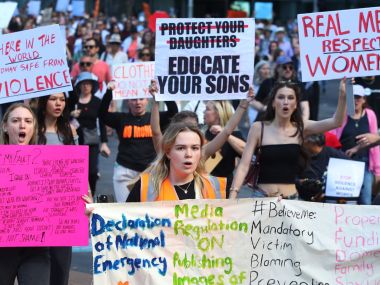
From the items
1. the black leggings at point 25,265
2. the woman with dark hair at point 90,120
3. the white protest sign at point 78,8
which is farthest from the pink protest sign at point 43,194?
the white protest sign at point 78,8

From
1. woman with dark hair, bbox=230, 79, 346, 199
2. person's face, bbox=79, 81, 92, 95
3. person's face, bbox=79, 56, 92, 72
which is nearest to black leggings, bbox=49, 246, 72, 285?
woman with dark hair, bbox=230, 79, 346, 199

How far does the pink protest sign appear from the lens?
18.1 ft

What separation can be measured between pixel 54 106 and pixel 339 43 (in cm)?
209

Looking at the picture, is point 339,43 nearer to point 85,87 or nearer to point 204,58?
point 204,58

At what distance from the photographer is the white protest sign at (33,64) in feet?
22.9

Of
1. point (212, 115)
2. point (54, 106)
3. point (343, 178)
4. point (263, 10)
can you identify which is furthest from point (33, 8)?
point (54, 106)

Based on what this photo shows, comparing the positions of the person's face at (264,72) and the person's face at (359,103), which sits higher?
the person's face at (264,72)

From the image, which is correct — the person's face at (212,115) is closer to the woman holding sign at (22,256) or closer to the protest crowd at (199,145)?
the protest crowd at (199,145)

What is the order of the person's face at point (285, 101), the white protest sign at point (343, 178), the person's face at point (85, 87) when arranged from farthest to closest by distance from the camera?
the person's face at point (85, 87)
the white protest sign at point (343, 178)
the person's face at point (285, 101)

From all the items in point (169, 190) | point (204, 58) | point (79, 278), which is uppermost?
point (204, 58)

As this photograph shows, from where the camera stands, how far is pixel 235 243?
5234 millimetres

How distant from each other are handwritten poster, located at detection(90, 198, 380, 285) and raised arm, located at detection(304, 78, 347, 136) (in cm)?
148

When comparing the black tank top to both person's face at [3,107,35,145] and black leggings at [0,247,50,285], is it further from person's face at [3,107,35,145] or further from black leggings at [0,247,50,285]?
black leggings at [0,247,50,285]

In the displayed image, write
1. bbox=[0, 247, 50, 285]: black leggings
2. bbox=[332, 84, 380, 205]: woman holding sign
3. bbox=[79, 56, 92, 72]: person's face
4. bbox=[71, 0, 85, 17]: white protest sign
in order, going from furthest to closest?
bbox=[71, 0, 85, 17]: white protest sign
bbox=[79, 56, 92, 72]: person's face
bbox=[332, 84, 380, 205]: woman holding sign
bbox=[0, 247, 50, 285]: black leggings
